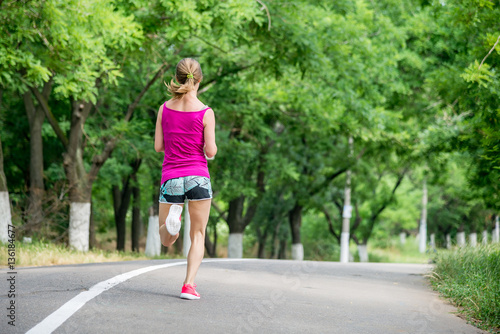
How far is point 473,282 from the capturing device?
7.85 m

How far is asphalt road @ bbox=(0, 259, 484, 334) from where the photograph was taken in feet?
15.0

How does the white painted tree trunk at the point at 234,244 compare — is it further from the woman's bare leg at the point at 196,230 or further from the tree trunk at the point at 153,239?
the woman's bare leg at the point at 196,230

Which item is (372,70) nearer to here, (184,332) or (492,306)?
(492,306)

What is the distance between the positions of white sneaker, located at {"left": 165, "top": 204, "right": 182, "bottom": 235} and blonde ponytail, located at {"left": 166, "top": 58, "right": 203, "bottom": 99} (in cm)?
102

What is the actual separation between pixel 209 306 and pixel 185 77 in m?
2.04

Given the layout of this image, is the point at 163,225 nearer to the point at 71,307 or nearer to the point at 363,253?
the point at 71,307

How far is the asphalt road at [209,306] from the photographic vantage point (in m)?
4.58

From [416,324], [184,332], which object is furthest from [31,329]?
[416,324]

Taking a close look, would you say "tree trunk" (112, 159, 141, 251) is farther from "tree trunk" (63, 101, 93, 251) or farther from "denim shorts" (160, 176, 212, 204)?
"denim shorts" (160, 176, 212, 204)

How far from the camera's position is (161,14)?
48.7ft

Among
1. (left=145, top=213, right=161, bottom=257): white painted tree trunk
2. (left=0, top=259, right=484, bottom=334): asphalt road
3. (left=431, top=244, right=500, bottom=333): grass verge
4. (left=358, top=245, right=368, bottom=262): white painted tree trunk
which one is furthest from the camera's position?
(left=358, top=245, right=368, bottom=262): white painted tree trunk

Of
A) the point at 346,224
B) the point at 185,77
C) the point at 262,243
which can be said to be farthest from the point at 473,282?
the point at 262,243

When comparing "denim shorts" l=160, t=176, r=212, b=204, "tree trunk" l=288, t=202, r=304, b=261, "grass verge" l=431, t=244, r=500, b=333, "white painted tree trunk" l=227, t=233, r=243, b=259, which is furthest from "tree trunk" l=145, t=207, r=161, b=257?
"denim shorts" l=160, t=176, r=212, b=204

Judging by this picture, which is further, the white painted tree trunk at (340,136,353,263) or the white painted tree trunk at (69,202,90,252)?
the white painted tree trunk at (340,136,353,263)
